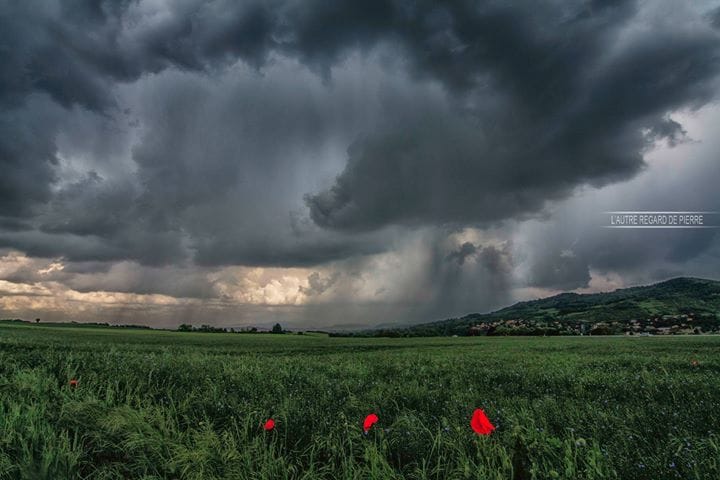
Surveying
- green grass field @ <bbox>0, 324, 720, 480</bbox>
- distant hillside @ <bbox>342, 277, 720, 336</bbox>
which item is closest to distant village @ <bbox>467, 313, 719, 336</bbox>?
distant hillside @ <bbox>342, 277, 720, 336</bbox>

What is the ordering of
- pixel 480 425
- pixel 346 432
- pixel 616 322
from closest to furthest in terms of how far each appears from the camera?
pixel 480 425 < pixel 346 432 < pixel 616 322

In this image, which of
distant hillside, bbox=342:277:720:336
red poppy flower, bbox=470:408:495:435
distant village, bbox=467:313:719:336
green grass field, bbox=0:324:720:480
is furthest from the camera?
distant hillside, bbox=342:277:720:336

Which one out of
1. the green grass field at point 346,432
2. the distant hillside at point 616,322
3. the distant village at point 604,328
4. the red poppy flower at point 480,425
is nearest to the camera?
the red poppy flower at point 480,425

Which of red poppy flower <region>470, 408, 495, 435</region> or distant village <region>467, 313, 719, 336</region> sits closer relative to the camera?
red poppy flower <region>470, 408, 495, 435</region>

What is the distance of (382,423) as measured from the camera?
5.25 metres

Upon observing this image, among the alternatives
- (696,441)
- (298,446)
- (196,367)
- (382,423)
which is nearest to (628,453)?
(696,441)

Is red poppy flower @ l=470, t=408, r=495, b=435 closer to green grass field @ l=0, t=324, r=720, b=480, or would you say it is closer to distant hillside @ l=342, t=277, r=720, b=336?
green grass field @ l=0, t=324, r=720, b=480

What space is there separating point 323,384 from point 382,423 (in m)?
2.61

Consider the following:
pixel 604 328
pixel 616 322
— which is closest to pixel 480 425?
pixel 604 328

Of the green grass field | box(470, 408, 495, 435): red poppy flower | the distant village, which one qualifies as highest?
box(470, 408, 495, 435): red poppy flower

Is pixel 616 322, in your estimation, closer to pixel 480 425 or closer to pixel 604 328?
pixel 604 328

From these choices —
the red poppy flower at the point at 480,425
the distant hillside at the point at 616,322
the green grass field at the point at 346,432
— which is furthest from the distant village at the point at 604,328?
the red poppy flower at the point at 480,425

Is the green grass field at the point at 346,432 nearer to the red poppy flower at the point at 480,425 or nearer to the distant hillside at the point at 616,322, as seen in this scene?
the red poppy flower at the point at 480,425

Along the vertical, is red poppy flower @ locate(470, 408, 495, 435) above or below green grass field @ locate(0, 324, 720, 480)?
above
